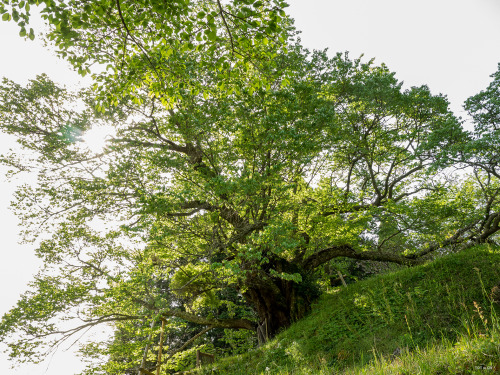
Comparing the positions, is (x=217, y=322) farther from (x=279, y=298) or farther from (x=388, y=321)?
(x=388, y=321)

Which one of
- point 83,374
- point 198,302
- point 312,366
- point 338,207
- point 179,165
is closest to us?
point 312,366

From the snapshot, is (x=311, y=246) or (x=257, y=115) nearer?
(x=257, y=115)

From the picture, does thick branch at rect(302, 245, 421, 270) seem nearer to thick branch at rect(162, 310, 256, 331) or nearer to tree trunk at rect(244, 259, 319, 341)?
tree trunk at rect(244, 259, 319, 341)

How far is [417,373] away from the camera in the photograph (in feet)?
8.99

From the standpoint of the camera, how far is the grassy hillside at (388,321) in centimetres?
591

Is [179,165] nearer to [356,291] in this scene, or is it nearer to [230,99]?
[230,99]

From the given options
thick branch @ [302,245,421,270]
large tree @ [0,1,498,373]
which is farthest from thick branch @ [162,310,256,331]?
thick branch @ [302,245,421,270]

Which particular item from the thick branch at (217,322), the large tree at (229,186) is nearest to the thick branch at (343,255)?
the large tree at (229,186)

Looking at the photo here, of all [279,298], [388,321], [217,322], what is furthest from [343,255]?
[217,322]

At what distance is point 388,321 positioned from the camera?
7.02 meters

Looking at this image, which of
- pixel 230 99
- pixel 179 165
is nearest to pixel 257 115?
pixel 230 99

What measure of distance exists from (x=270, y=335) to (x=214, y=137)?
8.43 meters

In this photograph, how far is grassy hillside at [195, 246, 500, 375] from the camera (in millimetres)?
5906

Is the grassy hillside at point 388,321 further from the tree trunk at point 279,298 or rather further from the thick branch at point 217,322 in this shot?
the thick branch at point 217,322
